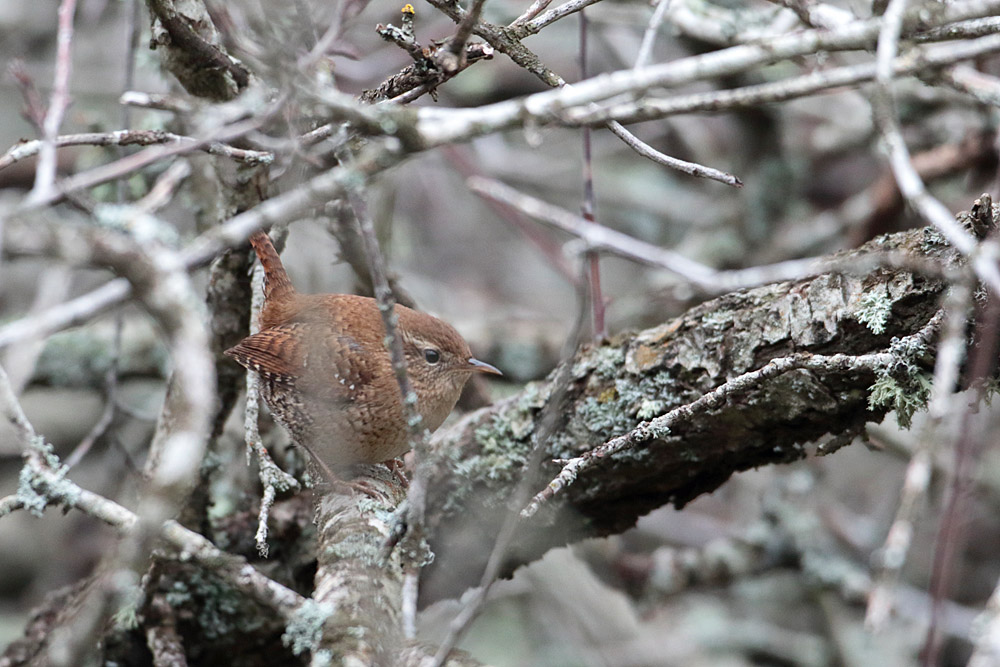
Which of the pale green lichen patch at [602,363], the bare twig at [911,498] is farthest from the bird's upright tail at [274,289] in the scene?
the bare twig at [911,498]

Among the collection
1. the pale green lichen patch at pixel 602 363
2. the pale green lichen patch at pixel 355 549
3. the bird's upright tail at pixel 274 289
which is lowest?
the pale green lichen patch at pixel 355 549

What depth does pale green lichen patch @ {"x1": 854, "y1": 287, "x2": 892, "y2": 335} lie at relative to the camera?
2338 millimetres

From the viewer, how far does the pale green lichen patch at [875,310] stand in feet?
7.67

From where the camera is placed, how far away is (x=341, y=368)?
3.63m

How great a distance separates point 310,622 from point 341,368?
5.46ft

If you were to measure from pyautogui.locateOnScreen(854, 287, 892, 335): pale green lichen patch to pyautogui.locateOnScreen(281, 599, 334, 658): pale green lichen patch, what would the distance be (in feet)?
5.15

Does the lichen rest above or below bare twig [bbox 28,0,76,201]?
below

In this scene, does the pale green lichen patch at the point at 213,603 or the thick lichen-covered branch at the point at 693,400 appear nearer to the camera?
the thick lichen-covered branch at the point at 693,400

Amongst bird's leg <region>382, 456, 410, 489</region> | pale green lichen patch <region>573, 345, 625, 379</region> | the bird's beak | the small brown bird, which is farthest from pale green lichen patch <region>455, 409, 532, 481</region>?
the bird's beak

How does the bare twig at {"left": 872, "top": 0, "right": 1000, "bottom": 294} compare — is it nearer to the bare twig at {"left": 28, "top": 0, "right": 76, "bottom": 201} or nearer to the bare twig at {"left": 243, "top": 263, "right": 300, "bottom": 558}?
the bare twig at {"left": 28, "top": 0, "right": 76, "bottom": 201}

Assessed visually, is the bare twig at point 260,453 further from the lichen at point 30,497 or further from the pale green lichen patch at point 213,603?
the lichen at point 30,497

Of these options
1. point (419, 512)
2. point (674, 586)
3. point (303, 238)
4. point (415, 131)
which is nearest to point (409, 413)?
point (419, 512)

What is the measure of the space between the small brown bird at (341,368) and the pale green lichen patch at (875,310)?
5.64ft

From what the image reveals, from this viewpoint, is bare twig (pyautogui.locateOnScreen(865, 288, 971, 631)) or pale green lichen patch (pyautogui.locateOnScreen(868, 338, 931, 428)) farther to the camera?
pale green lichen patch (pyautogui.locateOnScreen(868, 338, 931, 428))
